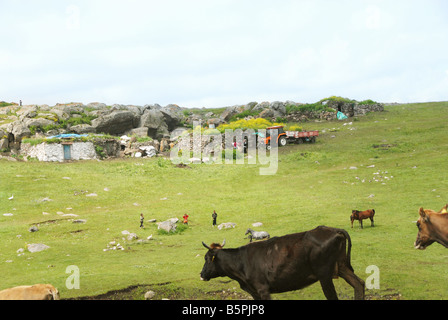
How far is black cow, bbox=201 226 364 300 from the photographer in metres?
12.6

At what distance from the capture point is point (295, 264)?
12797 millimetres

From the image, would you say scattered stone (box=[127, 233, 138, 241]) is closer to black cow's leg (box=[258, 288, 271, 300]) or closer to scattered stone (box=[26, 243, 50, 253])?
scattered stone (box=[26, 243, 50, 253])

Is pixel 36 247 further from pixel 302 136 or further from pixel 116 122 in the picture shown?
pixel 116 122

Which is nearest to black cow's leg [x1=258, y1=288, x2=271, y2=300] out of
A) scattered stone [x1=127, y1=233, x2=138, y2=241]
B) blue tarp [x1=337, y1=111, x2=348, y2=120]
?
scattered stone [x1=127, y1=233, x2=138, y2=241]

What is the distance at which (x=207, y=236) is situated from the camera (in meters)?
26.5

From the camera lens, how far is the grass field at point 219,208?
17.9 metres

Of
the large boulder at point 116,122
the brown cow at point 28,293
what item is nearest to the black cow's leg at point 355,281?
the brown cow at point 28,293

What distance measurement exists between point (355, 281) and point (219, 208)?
21567mm

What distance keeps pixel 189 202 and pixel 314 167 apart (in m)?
15.7

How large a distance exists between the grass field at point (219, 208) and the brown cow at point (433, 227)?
2.34m

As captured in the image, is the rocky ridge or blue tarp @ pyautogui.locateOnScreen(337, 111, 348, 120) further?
blue tarp @ pyautogui.locateOnScreen(337, 111, 348, 120)

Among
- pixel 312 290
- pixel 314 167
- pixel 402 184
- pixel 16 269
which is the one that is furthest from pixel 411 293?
pixel 314 167

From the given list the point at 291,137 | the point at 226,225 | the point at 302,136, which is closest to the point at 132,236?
the point at 226,225

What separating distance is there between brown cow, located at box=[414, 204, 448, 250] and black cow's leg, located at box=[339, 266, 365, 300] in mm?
2299
